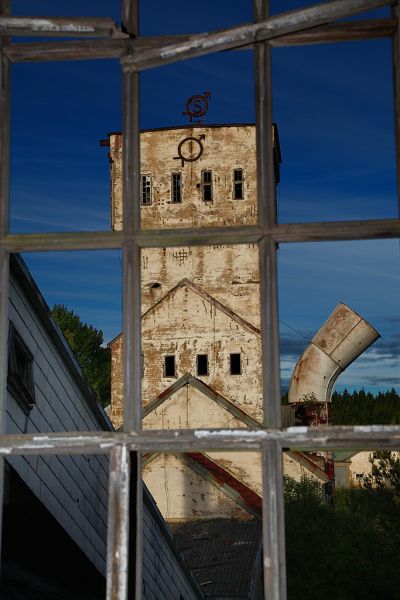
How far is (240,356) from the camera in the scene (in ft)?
115

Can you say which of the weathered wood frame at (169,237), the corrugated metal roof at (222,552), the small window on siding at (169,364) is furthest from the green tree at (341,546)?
the weathered wood frame at (169,237)

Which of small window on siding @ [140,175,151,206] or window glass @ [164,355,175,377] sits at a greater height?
small window on siding @ [140,175,151,206]

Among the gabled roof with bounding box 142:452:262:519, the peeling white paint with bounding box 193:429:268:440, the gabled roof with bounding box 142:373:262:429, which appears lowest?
the peeling white paint with bounding box 193:429:268:440

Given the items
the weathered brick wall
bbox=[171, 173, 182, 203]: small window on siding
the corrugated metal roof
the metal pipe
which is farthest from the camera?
bbox=[171, 173, 182, 203]: small window on siding

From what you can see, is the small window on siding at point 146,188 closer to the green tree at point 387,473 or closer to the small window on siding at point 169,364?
the small window on siding at point 169,364

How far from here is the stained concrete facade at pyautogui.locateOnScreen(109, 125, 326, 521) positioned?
2814cm

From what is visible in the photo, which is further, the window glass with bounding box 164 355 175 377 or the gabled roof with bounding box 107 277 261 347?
the window glass with bounding box 164 355 175 377

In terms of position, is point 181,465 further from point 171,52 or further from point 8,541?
point 171,52

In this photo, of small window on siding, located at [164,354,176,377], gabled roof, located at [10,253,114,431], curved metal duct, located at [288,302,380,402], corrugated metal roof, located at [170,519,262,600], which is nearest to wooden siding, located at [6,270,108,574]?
gabled roof, located at [10,253,114,431]

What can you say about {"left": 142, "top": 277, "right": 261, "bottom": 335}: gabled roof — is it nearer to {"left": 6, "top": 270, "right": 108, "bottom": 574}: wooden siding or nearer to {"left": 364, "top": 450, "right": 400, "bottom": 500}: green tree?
{"left": 364, "top": 450, "right": 400, "bottom": 500}: green tree

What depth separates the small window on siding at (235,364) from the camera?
35.2 metres

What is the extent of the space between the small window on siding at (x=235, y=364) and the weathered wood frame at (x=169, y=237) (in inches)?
1281

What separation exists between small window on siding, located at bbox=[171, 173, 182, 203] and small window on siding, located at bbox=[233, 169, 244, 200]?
231 cm

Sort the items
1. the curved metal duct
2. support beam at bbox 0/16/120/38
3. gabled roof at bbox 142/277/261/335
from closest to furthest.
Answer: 1. support beam at bbox 0/16/120/38
2. the curved metal duct
3. gabled roof at bbox 142/277/261/335
